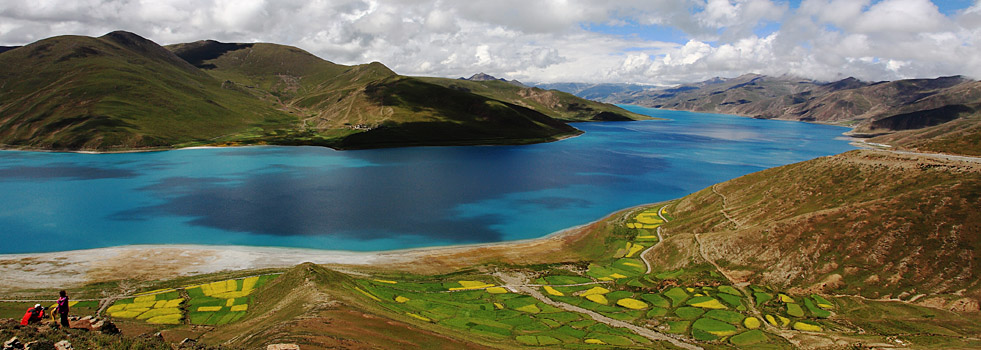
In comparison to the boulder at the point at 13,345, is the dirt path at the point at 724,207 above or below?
below

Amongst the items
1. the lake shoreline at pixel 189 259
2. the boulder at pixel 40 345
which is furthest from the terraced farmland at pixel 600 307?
the boulder at pixel 40 345

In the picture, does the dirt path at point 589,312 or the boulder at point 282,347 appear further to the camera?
the dirt path at point 589,312

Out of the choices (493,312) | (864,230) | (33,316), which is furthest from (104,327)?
(864,230)

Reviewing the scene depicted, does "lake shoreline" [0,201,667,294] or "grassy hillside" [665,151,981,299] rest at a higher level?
"grassy hillside" [665,151,981,299]

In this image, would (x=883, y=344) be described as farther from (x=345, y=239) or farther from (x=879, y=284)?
(x=345, y=239)

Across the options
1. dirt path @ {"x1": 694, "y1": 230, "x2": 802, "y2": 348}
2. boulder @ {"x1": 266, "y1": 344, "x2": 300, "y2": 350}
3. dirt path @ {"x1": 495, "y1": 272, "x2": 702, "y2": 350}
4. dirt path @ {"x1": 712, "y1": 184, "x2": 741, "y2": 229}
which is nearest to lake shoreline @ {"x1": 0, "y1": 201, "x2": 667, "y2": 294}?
dirt path @ {"x1": 495, "y1": 272, "x2": 702, "y2": 350}

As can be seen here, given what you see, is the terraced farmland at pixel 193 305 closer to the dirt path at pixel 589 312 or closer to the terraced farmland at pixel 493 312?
the terraced farmland at pixel 493 312

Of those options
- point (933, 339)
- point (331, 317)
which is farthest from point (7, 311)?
point (933, 339)

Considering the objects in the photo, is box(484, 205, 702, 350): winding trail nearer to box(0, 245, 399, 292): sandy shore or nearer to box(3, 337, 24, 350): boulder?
box(0, 245, 399, 292): sandy shore
